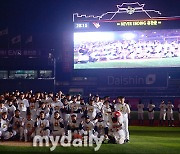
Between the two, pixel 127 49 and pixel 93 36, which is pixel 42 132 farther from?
pixel 93 36

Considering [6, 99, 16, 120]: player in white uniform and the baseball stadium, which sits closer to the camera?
[6, 99, 16, 120]: player in white uniform

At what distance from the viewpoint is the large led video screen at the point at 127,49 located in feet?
107

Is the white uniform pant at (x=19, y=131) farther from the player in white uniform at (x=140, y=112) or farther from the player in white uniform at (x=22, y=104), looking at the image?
the player in white uniform at (x=140, y=112)

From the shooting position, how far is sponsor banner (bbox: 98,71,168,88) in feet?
113

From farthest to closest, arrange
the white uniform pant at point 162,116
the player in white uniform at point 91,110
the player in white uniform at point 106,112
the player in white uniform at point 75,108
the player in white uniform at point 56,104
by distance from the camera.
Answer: the white uniform pant at point 162,116 → the player in white uniform at point 56,104 → the player in white uniform at point 75,108 → the player in white uniform at point 91,110 → the player in white uniform at point 106,112

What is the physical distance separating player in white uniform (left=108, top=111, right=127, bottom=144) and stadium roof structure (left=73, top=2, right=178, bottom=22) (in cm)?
1877

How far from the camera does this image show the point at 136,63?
3309cm

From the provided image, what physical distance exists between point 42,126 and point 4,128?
5.73ft

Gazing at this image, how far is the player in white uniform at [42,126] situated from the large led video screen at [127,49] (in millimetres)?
17548

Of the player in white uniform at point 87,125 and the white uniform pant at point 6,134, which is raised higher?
the player in white uniform at point 87,125

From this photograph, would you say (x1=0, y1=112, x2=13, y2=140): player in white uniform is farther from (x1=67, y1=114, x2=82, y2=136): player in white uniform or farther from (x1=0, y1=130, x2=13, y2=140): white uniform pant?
(x1=67, y1=114, x2=82, y2=136): player in white uniform

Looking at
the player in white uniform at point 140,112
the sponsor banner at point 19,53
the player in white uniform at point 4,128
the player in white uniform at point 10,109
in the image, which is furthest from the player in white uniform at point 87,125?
the sponsor banner at point 19,53

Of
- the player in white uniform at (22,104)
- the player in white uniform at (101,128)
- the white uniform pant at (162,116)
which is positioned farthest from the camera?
the white uniform pant at (162,116)

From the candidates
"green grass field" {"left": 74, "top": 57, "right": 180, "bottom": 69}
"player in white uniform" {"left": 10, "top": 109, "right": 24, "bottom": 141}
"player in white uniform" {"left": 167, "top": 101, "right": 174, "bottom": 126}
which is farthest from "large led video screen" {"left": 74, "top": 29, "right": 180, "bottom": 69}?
"player in white uniform" {"left": 10, "top": 109, "right": 24, "bottom": 141}
